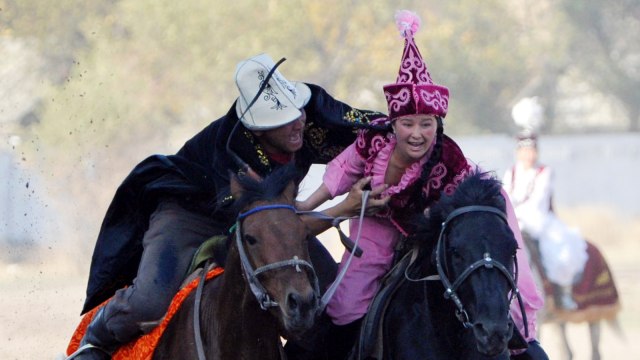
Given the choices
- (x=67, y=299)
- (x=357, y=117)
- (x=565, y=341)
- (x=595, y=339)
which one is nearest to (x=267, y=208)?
(x=357, y=117)

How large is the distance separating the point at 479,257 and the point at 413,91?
2.96 feet

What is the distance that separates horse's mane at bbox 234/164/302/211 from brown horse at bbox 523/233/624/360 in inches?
342

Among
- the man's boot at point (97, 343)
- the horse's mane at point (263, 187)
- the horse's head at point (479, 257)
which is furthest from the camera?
the man's boot at point (97, 343)

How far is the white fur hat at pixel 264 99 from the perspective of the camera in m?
5.85

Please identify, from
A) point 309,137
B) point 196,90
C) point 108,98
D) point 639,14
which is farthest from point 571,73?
point 309,137

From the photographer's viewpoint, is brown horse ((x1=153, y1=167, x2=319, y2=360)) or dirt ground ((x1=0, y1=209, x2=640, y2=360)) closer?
brown horse ((x1=153, y1=167, x2=319, y2=360))

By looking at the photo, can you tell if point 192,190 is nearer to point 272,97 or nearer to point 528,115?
point 272,97

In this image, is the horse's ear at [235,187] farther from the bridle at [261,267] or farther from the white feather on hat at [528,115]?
the white feather on hat at [528,115]

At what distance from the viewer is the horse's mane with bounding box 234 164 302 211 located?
5098 millimetres

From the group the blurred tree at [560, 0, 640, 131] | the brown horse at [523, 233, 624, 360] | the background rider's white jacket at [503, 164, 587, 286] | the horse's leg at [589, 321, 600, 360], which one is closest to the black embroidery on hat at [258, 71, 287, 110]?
the background rider's white jacket at [503, 164, 587, 286]

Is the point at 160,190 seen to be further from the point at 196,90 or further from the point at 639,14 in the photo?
the point at 639,14

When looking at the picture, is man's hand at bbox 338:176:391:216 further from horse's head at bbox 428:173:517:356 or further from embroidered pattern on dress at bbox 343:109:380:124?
embroidered pattern on dress at bbox 343:109:380:124

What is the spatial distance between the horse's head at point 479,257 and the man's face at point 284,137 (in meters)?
1.05

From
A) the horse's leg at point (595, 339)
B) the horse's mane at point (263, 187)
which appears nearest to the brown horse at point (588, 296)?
the horse's leg at point (595, 339)
